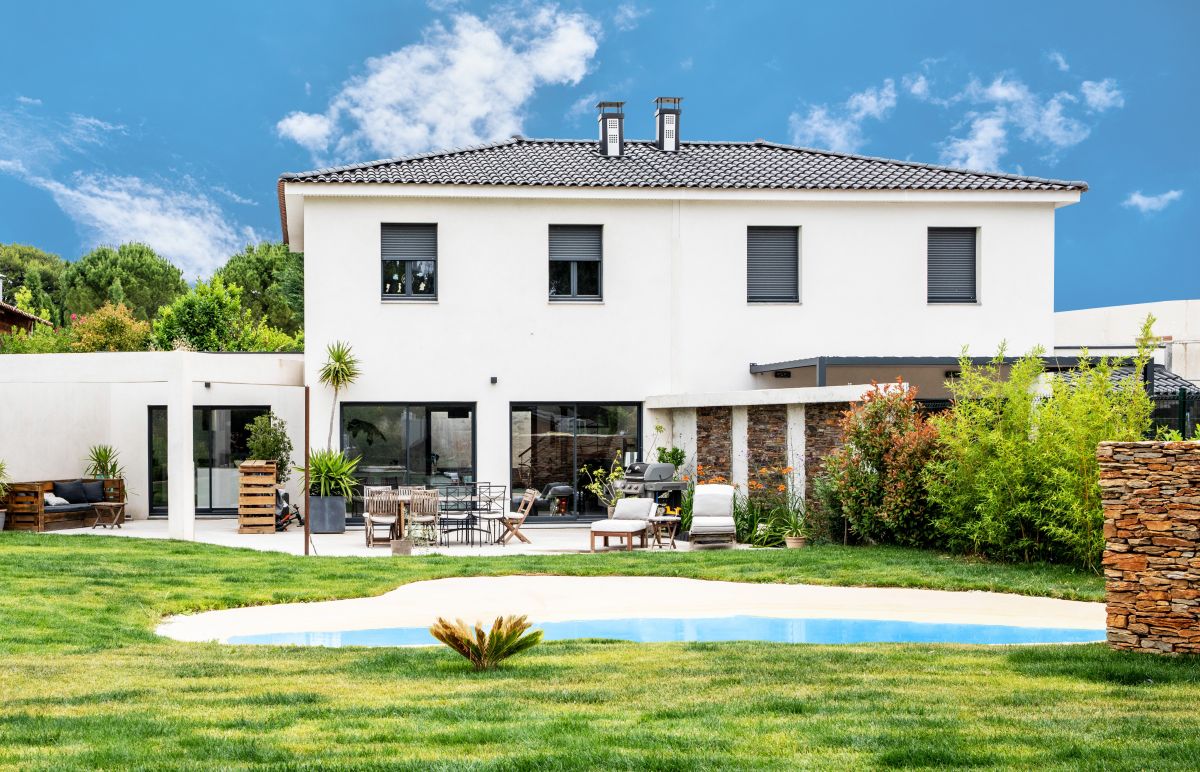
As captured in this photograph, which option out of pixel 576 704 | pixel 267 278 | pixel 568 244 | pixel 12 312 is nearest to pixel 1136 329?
pixel 568 244

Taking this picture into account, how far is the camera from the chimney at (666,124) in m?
24.3

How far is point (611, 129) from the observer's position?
23.6 meters

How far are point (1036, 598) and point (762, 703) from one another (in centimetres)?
600

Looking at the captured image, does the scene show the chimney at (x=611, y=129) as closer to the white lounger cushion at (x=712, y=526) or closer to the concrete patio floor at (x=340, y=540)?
the concrete patio floor at (x=340, y=540)

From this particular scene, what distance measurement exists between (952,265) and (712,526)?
A: 351 inches

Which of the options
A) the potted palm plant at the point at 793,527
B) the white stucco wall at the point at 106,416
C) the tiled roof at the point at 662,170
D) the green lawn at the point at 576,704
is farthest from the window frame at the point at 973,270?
the green lawn at the point at 576,704

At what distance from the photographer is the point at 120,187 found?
11219cm

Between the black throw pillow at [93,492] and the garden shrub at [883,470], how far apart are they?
13.2 m

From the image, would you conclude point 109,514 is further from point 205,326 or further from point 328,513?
point 205,326

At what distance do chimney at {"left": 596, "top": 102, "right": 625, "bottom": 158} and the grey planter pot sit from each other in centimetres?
921

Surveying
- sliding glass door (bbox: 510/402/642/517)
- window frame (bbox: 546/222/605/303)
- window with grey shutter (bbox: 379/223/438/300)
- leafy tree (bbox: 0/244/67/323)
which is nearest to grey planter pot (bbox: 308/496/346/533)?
sliding glass door (bbox: 510/402/642/517)

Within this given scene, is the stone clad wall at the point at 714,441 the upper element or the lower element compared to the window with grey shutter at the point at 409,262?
lower

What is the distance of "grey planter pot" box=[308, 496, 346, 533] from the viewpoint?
19531 mm

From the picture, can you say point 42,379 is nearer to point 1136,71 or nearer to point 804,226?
Result: point 804,226
